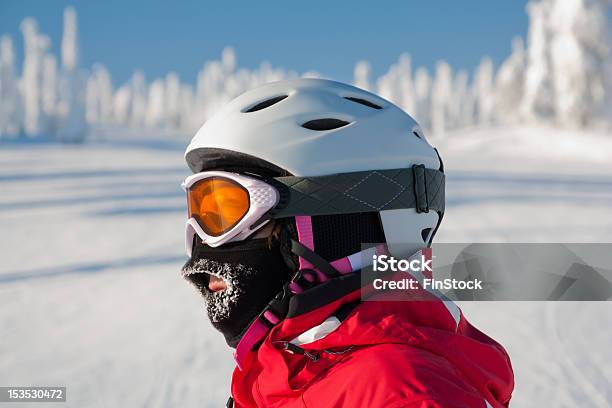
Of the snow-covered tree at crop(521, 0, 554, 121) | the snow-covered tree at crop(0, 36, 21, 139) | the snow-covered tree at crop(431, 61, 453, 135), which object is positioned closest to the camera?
the snow-covered tree at crop(521, 0, 554, 121)

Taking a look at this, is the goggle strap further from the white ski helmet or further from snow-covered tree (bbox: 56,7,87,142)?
snow-covered tree (bbox: 56,7,87,142)

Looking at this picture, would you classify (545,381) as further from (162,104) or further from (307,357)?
(162,104)

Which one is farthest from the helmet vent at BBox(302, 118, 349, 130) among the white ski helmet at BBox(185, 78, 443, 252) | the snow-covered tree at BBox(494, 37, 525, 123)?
the snow-covered tree at BBox(494, 37, 525, 123)

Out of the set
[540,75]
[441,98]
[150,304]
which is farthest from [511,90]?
[150,304]

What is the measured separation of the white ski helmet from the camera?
192 cm

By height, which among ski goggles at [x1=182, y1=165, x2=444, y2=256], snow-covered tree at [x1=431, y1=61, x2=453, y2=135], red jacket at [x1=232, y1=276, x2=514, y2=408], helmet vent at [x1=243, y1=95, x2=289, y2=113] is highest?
helmet vent at [x1=243, y1=95, x2=289, y2=113]

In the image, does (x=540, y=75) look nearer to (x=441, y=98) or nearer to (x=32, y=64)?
(x=441, y=98)

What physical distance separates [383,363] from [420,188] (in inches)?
30.5

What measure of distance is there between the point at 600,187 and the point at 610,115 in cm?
2555

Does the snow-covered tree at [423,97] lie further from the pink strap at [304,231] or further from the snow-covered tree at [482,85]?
the pink strap at [304,231]

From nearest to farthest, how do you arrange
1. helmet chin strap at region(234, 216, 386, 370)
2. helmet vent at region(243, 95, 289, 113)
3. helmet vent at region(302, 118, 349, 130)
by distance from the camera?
helmet chin strap at region(234, 216, 386, 370) < helmet vent at region(302, 118, 349, 130) < helmet vent at region(243, 95, 289, 113)

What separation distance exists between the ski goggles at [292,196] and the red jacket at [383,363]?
0.33m

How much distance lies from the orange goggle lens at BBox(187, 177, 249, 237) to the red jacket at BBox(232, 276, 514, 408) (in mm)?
442

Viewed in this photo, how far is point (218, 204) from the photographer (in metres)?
2.00
